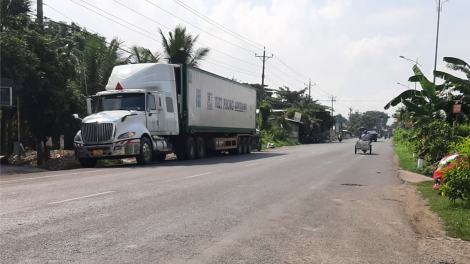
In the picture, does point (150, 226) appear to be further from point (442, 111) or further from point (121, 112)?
point (442, 111)

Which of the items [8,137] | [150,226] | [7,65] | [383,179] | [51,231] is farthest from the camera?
[8,137]

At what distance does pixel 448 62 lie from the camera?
67.1 feet

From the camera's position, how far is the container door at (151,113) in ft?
63.5

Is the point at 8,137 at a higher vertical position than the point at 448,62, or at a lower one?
lower

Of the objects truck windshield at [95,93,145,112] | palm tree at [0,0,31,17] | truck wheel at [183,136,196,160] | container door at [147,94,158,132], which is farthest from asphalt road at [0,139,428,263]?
palm tree at [0,0,31,17]

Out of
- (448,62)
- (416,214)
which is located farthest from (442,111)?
(416,214)

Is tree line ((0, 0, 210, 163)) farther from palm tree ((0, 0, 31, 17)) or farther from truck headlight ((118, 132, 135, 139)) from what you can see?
truck headlight ((118, 132, 135, 139))

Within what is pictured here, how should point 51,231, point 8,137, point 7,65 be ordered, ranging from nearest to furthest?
point 51,231 < point 7,65 < point 8,137

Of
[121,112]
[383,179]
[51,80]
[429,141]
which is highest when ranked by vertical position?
[51,80]

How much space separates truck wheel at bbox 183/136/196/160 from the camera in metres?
22.6

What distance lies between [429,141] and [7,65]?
17332mm

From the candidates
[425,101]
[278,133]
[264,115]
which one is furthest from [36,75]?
[278,133]

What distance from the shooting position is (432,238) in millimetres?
6574

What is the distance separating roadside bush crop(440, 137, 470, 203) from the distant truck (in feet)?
39.9
